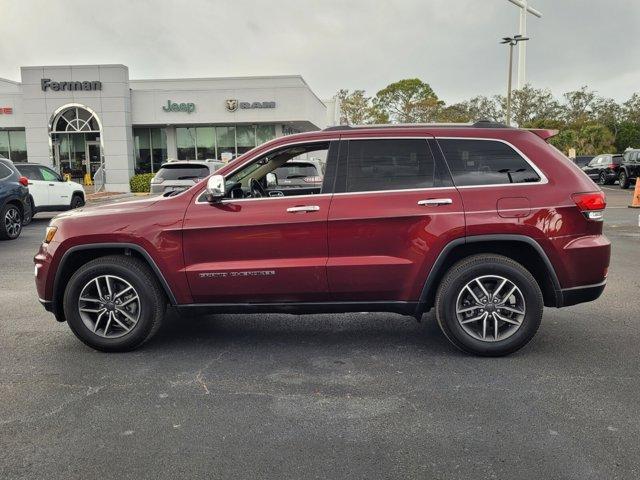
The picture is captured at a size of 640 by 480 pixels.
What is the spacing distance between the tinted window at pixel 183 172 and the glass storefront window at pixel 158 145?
834 inches

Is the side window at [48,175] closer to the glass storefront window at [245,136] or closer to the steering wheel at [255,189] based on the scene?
the steering wheel at [255,189]

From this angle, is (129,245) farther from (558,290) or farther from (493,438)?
(558,290)

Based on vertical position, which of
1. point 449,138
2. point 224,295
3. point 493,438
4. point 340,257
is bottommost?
point 493,438

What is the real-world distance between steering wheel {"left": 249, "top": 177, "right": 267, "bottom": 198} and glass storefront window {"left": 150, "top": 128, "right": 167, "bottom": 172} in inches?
1229

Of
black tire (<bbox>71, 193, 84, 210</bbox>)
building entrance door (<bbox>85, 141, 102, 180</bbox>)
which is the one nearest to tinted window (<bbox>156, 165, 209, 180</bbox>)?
black tire (<bbox>71, 193, 84, 210</bbox>)

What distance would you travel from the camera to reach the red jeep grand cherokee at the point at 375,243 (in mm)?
4613

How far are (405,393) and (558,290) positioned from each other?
1587mm

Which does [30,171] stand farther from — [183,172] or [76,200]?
[183,172]

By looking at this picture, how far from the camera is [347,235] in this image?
183 inches

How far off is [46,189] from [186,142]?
19797 mm

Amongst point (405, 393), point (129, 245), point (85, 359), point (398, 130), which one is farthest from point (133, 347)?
point (398, 130)

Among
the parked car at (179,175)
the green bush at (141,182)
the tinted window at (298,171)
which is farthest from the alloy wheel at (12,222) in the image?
the green bush at (141,182)

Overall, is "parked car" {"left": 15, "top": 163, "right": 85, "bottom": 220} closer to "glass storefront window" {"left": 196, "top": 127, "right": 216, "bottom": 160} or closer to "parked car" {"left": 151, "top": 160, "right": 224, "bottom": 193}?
"parked car" {"left": 151, "top": 160, "right": 224, "bottom": 193}

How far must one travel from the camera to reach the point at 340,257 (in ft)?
15.3
